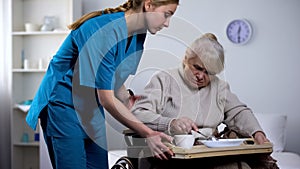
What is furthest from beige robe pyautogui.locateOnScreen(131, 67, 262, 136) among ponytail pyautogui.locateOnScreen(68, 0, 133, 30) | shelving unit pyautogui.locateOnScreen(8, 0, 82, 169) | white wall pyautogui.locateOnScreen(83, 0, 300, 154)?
shelving unit pyautogui.locateOnScreen(8, 0, 82, 169)

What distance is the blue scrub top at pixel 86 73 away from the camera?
5.35 ft

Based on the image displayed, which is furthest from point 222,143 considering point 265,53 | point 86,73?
point 265,53

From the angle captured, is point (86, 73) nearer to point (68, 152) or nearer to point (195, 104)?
point (68, 152)

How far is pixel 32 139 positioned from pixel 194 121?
2685 millimetres

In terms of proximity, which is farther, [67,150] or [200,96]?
[200,96]

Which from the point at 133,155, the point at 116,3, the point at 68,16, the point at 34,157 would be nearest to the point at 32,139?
the point at 34,157

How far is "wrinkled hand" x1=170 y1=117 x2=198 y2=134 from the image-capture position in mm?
1747

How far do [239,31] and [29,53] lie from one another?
181cm

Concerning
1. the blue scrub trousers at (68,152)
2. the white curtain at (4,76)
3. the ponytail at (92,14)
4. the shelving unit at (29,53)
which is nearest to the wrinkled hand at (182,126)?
the blue scrub trousers at (68,152)

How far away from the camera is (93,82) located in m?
1.64

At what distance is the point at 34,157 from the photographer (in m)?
4.33

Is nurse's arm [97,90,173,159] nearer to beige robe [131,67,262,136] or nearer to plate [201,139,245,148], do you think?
plate [201,139,245,148]

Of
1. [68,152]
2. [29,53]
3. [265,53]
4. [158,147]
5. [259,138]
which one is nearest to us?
[158,147]

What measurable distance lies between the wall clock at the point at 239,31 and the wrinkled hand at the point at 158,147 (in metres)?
2.41
